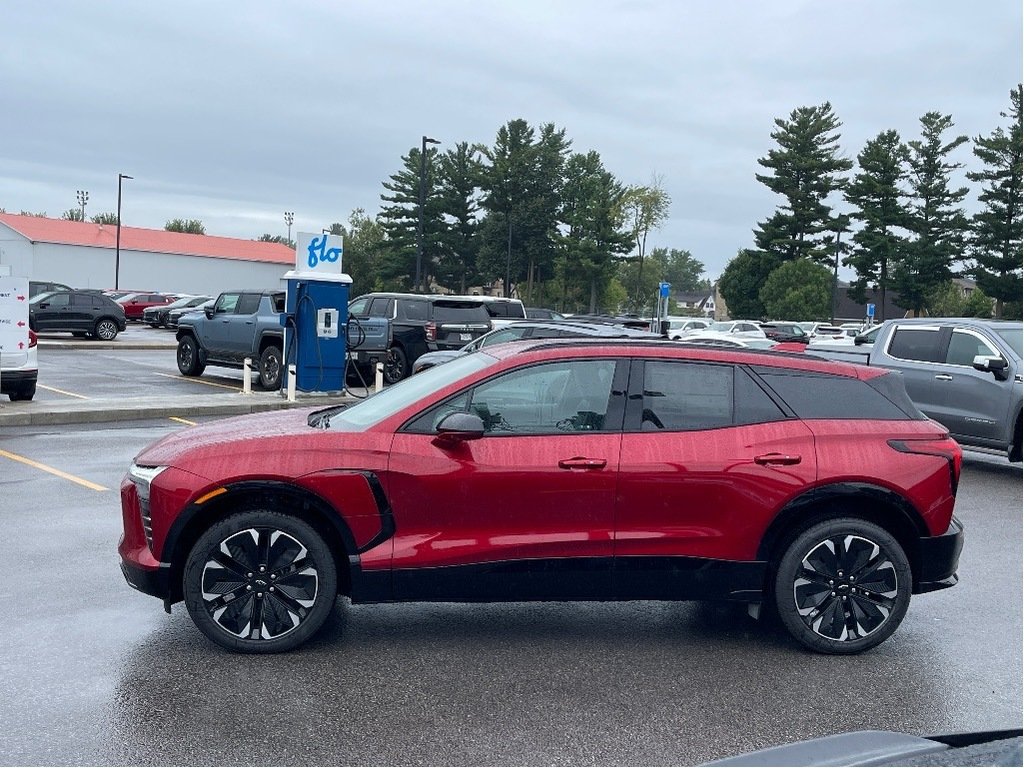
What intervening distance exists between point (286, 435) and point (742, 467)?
2.35 metres

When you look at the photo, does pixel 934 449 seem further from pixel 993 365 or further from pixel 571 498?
pixel 993 365

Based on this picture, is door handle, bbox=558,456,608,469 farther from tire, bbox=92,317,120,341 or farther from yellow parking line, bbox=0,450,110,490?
tire, bbox=92,317,120,341

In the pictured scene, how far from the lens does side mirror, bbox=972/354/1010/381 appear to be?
39.0 feet

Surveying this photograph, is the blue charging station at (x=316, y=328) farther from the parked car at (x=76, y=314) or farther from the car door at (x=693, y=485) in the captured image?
the parked car at (x=76, y=314)

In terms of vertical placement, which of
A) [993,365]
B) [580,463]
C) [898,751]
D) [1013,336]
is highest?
[1013,336]

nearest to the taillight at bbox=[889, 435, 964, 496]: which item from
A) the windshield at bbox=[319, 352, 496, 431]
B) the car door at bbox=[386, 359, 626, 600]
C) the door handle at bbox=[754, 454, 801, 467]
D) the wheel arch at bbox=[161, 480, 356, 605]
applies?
the door handle at bbox=[754, 454, 801, 467]

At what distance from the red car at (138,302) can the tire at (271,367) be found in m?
34.4

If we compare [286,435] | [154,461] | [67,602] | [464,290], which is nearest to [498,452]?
[286,435]

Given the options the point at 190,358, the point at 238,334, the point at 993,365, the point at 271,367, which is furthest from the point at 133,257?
the point at 993,365

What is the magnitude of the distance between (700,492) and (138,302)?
51.3m

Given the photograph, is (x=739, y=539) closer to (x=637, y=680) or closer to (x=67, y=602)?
(x=637, y=680)

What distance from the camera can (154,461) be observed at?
5.42 meters

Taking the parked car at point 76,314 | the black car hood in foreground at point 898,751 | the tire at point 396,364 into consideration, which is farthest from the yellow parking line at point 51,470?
the parked car at point 76,314

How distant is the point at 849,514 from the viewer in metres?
5.70
